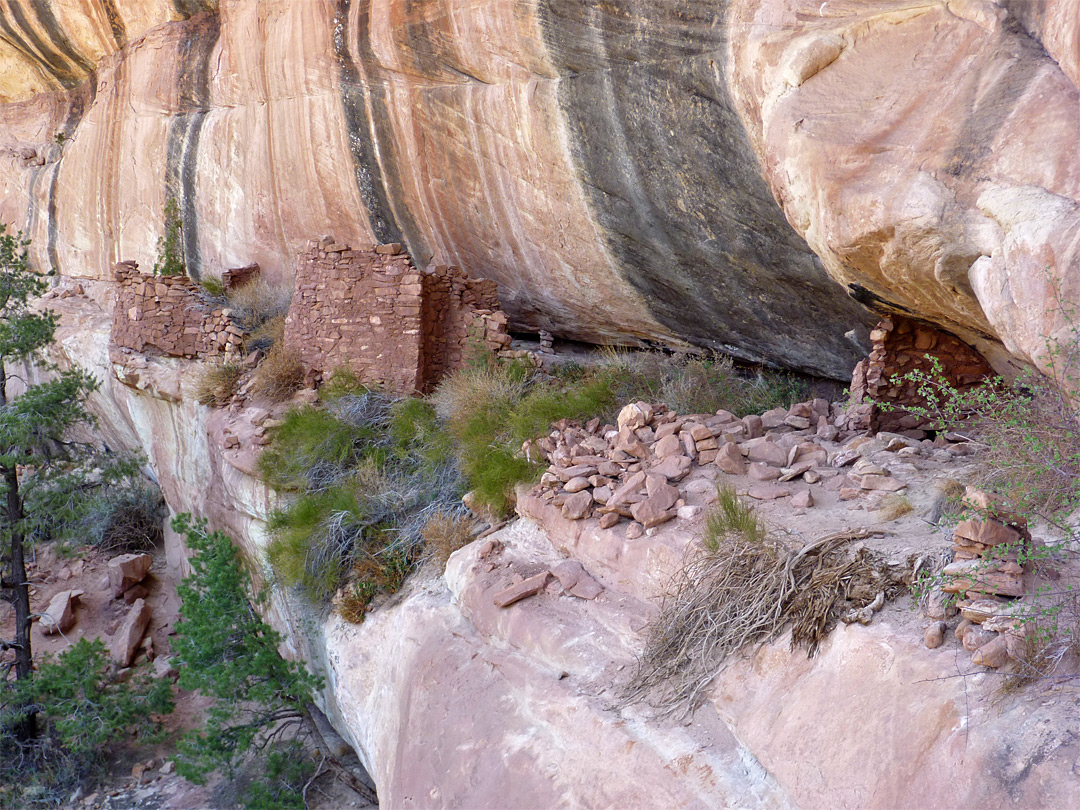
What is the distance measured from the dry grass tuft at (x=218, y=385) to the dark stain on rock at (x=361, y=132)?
2.13m

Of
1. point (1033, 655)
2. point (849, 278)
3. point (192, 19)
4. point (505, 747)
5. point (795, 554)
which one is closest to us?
point (1033, 655)

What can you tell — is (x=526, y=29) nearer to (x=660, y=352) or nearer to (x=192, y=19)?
(x=660, y=352)

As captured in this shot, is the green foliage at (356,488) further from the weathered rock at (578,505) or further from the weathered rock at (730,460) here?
the weathered rock at (730,460)

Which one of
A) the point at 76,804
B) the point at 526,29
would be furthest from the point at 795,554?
the point at 76,804

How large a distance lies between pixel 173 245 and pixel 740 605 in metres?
9.45

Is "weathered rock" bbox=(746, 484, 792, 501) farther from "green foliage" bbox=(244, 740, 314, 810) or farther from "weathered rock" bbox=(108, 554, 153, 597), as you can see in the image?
"weathered rock" bbox=(108, 554, 153, 597)

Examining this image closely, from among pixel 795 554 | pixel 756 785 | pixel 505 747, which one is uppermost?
pixel 795 554

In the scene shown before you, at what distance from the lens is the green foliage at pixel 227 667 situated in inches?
253

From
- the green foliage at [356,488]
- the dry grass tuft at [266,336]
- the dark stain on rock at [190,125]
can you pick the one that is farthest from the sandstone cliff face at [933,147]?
the dark stain on rock at [190,125]

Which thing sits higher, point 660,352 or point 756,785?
point 660,352

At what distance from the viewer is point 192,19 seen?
32.9 feet

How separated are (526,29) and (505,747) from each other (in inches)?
208

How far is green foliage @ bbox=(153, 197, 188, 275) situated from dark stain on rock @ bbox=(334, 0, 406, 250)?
317 centimetres

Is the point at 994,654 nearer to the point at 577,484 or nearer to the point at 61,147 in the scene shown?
the point at 577,484
